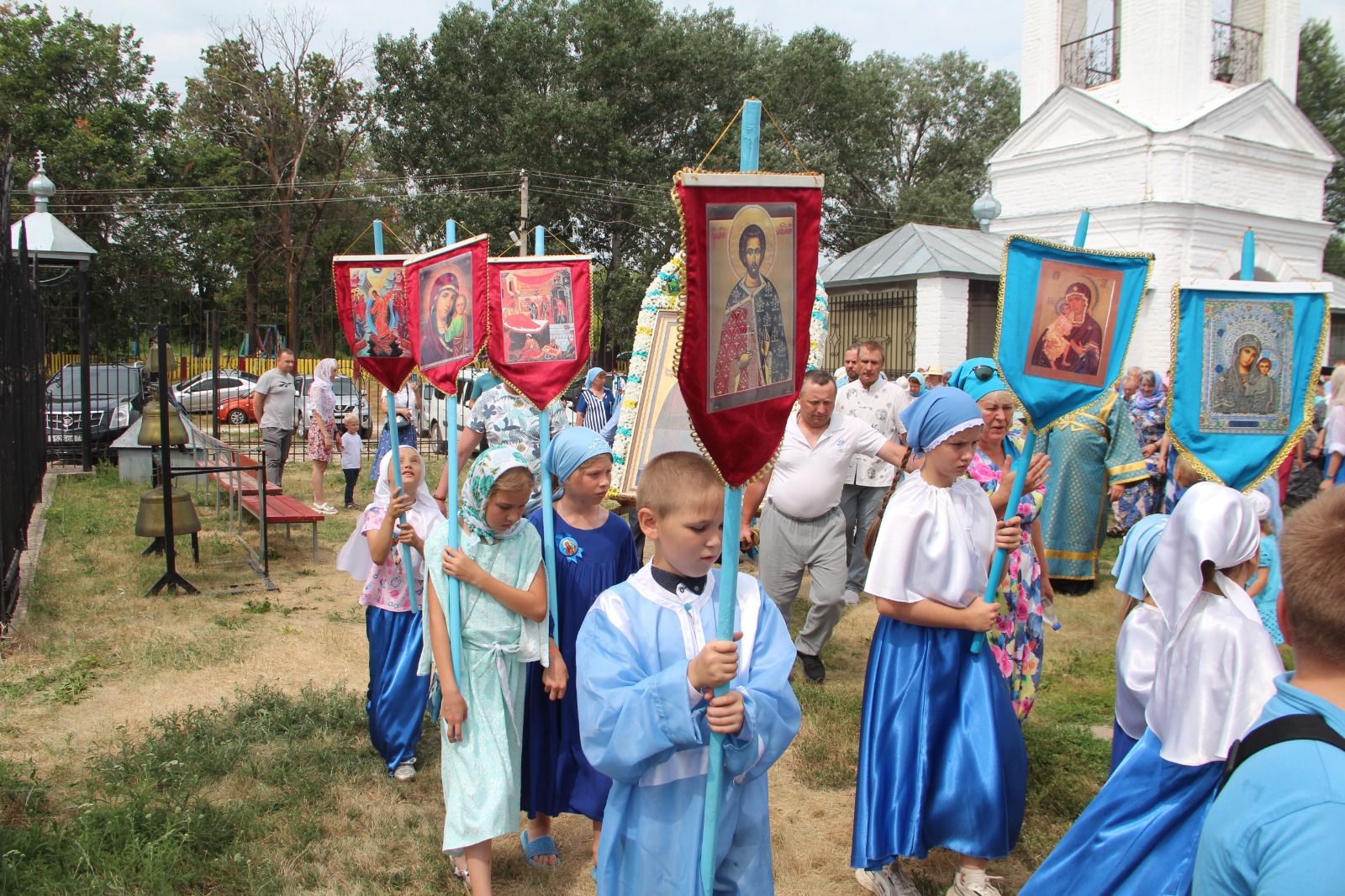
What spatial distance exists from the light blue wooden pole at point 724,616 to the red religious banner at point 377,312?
3048mm

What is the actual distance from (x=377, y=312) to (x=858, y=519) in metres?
4.53

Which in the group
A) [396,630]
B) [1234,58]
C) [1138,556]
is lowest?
[396,630]

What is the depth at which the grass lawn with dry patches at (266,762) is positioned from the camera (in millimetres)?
4012

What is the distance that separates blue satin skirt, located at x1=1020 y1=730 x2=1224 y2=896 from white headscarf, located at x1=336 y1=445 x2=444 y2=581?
2.82 meters

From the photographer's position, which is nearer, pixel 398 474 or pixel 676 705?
pixel 676 705

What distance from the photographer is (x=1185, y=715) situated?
8.82 ft

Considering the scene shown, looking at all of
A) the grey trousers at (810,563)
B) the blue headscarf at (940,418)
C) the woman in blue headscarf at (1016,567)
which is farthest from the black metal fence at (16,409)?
the woman in blue headscarf at (1016,567)

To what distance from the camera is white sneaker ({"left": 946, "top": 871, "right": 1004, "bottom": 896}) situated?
12.0ft

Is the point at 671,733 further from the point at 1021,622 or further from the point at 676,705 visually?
the point at 1021,622

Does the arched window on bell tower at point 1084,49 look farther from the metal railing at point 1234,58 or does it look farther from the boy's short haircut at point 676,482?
the boy's short haircut at point 676,482

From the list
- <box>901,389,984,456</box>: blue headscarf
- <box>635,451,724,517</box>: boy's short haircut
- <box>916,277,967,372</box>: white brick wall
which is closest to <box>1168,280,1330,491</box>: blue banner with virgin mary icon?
<box>901,389,984,456</box>: blue headscarf

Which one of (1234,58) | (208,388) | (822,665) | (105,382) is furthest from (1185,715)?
(208,388)

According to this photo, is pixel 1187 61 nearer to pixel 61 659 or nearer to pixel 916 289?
pixel 916 289

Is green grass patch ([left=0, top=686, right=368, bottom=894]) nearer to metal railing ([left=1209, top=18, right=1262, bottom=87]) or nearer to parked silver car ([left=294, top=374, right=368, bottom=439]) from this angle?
parked silver car ([left=294, top=374, right=368, bottom=439])
